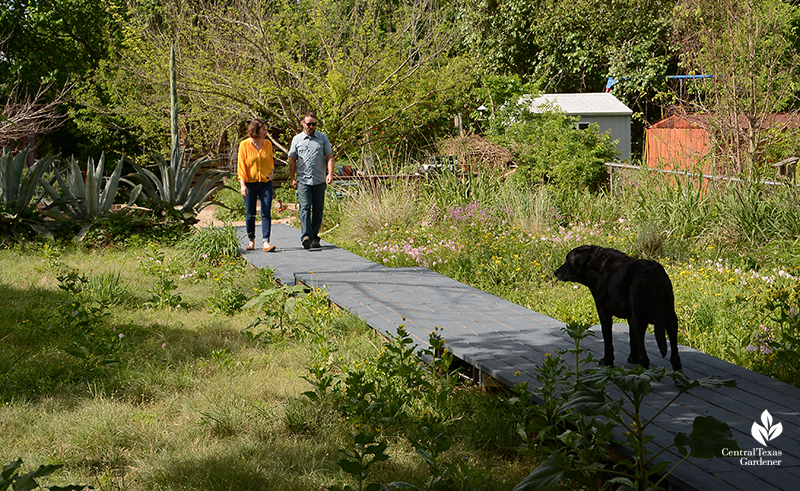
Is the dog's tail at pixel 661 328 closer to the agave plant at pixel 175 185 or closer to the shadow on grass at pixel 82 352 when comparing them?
the shadow on grass at pixel 82 352

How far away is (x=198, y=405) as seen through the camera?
13.3 ft

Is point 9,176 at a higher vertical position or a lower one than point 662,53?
lower

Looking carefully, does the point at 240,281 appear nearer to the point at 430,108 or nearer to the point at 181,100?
the point at 430,108

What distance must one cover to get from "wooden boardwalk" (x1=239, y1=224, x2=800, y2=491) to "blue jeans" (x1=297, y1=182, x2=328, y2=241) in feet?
2.69

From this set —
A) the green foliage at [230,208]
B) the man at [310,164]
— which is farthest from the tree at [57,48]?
the man at [310,164]

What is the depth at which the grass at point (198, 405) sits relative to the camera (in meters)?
3.29

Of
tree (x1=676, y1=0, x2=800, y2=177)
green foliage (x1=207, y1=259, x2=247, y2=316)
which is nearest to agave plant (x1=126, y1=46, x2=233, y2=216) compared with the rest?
green foliage (x1=207, y1=259, x2=247, y2=316)

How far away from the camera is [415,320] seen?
17.4ft

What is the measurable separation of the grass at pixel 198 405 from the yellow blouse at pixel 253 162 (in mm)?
2653

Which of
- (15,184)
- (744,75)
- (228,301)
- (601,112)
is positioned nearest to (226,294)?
(228,301)

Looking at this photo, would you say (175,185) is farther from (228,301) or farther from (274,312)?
(274,312)

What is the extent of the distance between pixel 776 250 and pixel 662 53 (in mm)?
19346

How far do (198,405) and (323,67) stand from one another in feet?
40.5

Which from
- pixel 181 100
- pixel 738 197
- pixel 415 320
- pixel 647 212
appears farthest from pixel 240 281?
pixel 181 100
